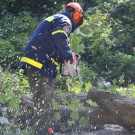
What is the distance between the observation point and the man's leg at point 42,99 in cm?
525

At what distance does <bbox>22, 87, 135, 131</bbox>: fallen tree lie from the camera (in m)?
5.32

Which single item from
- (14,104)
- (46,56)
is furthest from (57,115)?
(46,56)

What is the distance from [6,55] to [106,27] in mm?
3957

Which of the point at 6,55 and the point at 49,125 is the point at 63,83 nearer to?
the point at 6,55

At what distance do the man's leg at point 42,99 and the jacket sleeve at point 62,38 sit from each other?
0.47 meters

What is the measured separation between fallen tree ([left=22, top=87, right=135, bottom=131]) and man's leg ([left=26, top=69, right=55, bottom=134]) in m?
0.46

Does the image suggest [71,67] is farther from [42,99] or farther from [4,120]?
[4,120]

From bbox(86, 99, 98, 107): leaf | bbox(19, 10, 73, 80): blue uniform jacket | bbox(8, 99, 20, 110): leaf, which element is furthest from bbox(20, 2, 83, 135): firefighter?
bbox(86, 99, 98, 107): leaf

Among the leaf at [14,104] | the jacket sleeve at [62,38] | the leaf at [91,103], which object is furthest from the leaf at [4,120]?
the jacket sleeve at [62,38]

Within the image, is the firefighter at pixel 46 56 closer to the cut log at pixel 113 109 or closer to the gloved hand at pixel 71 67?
the gloved hand at pixel 71 67

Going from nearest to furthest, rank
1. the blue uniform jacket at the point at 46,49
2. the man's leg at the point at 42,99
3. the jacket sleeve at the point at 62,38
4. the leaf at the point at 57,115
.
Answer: the jacket sleeve at the point at 62,38
the blue uniform jacket at the point at 46,49
the man's leg at the point at 42,99
the leaf at the point at 57,115

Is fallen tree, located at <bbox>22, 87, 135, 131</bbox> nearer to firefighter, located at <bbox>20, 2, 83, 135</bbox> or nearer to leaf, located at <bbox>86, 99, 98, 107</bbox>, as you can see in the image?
leaf, located at <bbox>86, 99, 98, 107</bbox>

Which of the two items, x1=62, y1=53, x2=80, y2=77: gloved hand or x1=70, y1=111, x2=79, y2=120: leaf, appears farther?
x1=70, y1=111, x2=79, y2=120: leaf

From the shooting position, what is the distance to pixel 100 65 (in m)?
9.88
